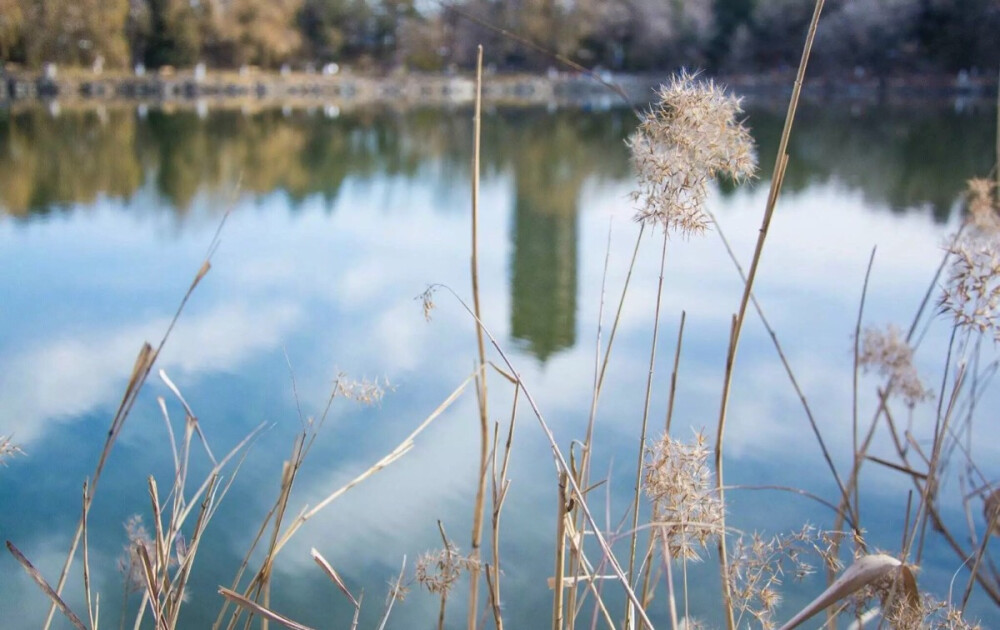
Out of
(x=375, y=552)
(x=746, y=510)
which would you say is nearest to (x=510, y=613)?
(x=375, y=552)

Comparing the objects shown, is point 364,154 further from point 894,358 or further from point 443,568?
point 443,568

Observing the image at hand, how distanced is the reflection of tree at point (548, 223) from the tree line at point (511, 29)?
2.99 metres

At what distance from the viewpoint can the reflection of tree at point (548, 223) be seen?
2.96 meters

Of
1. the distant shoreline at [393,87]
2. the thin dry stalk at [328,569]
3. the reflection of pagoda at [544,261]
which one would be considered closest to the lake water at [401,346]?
the reflection of pagoda at [544,261]

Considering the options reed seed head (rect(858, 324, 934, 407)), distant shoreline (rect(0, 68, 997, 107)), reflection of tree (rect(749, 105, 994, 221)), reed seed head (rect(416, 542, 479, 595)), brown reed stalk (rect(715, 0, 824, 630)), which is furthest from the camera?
distant shoreline (rect(0, 68, 997, 107))

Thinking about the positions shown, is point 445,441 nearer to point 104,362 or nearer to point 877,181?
point 104,362

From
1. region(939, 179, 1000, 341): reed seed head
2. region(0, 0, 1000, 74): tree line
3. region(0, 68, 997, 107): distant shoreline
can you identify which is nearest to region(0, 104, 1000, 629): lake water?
region(939, 179, 1000, 341): reed seed head

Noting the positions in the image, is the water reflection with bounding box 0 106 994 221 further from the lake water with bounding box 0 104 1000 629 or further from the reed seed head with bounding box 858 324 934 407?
the reed seed head with bounding box 858 324 934 407

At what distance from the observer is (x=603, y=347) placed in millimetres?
2777

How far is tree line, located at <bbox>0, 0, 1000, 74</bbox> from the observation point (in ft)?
43.3

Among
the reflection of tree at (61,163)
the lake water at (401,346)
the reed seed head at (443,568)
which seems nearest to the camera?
the reed seed head at (443,568)

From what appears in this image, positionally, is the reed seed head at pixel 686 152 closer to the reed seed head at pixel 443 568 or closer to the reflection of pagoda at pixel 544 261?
the reed seed head at pixel 443 568

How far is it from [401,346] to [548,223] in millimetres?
2233

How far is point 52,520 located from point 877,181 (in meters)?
6.02
